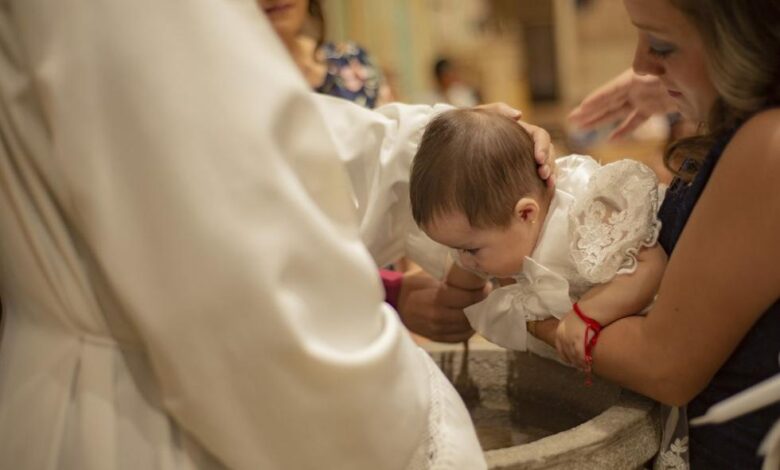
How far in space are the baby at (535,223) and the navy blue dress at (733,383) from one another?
0.07m

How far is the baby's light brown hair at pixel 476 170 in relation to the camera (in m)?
1.34

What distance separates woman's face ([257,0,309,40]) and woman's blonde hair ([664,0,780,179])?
1252 millimetres

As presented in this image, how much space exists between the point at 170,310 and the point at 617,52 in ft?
19.5

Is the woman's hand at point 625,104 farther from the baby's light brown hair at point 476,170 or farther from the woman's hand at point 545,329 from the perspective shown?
the woman's hand at point 545,329

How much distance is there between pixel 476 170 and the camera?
4.39 ft

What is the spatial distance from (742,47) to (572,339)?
1.57 ft

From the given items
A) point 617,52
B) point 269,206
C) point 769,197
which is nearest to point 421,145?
point 769,197

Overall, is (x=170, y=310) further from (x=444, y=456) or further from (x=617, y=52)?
(x=617, y=52)

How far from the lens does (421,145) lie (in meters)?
1.42

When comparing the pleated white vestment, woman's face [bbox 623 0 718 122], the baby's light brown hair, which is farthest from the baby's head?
the pleated white vestment

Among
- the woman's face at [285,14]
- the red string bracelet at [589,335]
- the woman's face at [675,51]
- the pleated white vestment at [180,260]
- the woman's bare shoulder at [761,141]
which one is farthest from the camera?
the woman's face at [285,14]

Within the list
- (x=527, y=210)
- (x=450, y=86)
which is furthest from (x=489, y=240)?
(x=450, y=86)

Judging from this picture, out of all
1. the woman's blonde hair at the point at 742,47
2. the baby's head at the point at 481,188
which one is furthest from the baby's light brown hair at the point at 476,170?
the woman's blonde hair at the point at 742,47

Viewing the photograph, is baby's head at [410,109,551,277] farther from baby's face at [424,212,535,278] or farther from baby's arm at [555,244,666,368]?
baby's arm at [555,244,666,368]
